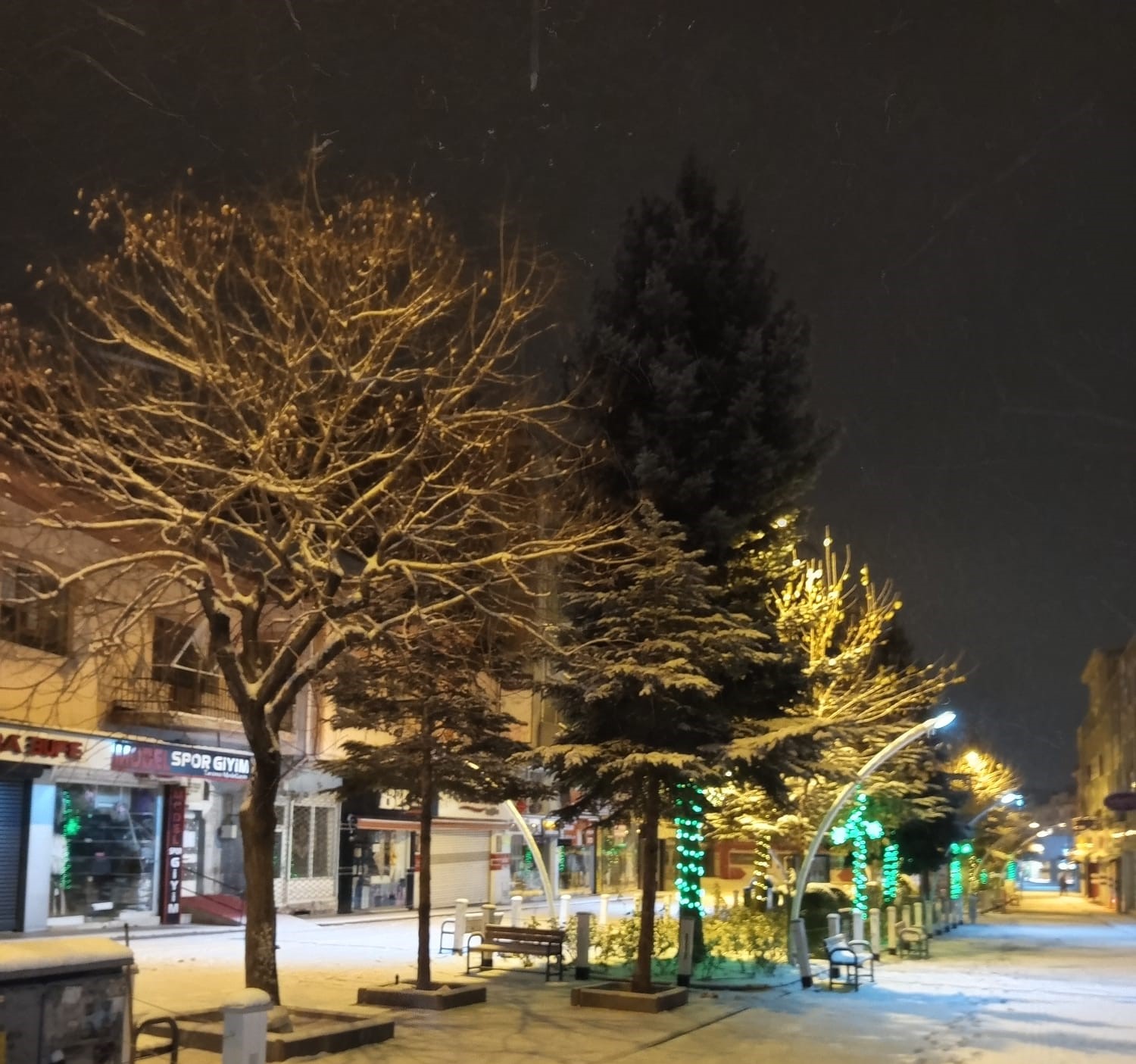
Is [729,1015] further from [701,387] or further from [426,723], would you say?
[701,387]

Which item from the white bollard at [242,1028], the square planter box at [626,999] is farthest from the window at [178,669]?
the white bollard at [242,1028]

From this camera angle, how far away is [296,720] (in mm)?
32969

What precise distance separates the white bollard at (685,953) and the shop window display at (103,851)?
12.8m

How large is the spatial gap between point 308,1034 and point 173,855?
16.8 m

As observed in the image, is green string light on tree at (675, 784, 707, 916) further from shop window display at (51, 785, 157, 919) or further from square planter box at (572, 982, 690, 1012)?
shop window display at (51, 785, 157, 919)

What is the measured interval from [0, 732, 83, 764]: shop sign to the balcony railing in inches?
67.9

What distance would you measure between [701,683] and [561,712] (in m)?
3.03

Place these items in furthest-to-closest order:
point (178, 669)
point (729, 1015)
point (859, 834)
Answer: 1. point (859, 834)
2. point (178, 669)
3. point (729, 1015)

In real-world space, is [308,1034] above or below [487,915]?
below

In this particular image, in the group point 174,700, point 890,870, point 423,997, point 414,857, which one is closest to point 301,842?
point 414,857

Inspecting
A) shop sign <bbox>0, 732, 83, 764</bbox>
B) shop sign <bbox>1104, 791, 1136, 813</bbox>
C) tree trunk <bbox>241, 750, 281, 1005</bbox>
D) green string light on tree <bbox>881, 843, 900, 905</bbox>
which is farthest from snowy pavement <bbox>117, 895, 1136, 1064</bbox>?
shop sign <bbox>1104, 791, 1136, 813</bbox>

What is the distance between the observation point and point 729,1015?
15938 mm

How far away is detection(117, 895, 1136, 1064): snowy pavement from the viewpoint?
1310 centimetres

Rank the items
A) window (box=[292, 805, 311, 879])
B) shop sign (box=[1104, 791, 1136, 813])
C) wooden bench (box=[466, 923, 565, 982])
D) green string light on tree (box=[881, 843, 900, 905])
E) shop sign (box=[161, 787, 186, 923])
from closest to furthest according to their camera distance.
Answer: wooden bench (box=[466, 923, 565, 982]), shop sign (box=[161, 787, 186, 923]), green string light on tree (box=[881, 843, 900, 905]), window (box=[292, 805, 311, 879]), shop sign (box=[1104, 791, 1136, 813])
